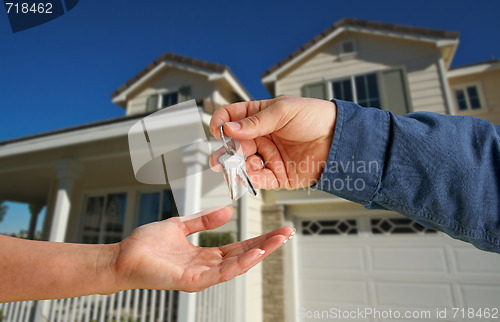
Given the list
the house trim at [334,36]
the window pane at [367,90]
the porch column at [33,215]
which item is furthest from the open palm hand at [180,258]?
the porch column at [33,215]

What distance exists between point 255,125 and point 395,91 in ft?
18.8

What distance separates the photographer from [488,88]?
646 centimetres

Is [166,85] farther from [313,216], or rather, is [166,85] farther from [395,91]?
[395,91]

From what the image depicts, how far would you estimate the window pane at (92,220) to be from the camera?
5906 mm

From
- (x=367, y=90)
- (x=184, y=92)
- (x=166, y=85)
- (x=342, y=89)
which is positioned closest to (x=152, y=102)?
(x=166, y=85)

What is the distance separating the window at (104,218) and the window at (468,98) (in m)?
8.22

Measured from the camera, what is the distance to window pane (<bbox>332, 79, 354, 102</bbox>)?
6035 mm

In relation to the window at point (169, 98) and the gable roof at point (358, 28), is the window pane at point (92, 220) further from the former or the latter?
the gable roof at point (358, 28)

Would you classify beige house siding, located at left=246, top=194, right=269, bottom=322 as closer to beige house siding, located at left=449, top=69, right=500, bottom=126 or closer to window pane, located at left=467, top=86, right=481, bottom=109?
beige house siding, located at left=449, top=69, right=500, bottom=126

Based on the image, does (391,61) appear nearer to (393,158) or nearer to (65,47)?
(393,158)

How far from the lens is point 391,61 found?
5980mm

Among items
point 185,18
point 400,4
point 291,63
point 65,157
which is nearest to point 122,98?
point 185,18

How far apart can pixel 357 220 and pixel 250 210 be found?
1984mm

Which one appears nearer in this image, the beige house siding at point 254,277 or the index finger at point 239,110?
the index finger at point 239,110
